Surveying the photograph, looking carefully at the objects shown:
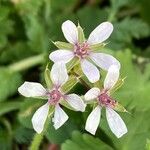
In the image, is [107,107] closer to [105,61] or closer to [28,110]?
[105,61]

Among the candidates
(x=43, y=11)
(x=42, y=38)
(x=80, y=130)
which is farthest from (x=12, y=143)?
(x=43, y=11)

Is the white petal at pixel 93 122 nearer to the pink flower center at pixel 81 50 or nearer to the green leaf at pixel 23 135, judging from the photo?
the pink flower center at pixel 81 50

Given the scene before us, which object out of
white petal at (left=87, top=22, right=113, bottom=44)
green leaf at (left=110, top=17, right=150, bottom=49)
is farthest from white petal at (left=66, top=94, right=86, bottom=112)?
green leaf at (left=110, top=17, right=150, bottom=49)

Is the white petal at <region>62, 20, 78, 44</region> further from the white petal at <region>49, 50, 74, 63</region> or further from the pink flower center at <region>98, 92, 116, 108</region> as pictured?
the pink flower center at <region>98, 92, 116, 108</region>

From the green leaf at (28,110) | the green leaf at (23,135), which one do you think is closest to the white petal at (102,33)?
the green leaf at (28,110)

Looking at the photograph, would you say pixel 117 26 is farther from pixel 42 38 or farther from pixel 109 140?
pixel 109 140

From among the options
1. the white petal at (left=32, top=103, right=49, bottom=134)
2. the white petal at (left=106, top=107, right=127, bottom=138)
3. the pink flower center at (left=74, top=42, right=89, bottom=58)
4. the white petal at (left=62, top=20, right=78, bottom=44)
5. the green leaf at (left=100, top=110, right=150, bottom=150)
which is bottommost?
the green leaf at (left=100, top=110, right=150, bottom=150)
